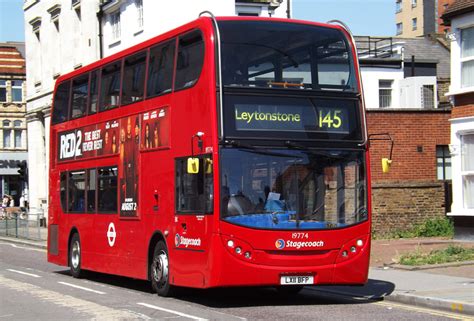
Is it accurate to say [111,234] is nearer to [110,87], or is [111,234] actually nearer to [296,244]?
[110,87]

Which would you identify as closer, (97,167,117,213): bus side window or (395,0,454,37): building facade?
(97,167,117,213): bus side window

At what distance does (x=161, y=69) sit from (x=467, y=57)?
11.9 m

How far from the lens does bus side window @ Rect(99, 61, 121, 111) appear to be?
17.7 meters

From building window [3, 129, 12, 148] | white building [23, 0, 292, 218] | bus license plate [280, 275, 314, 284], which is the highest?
white building [23, 0, 292, 218]

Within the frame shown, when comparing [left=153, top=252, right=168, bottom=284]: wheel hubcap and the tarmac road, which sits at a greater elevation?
[left=153, top=252, right=168, bottom=284]: wheel hubcap

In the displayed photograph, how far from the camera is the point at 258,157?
13.5m

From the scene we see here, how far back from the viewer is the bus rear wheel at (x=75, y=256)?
65.7 ft

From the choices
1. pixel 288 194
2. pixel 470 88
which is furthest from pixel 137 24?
pixel 288 194

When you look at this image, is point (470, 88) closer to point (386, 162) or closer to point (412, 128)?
point (412, 128)

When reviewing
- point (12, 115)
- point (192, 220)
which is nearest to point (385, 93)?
point (192, 220)

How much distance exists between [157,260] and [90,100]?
5.07 metres

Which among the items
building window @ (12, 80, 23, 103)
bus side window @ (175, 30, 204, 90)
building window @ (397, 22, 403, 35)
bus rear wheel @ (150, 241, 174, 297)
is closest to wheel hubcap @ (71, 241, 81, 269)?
bus rear wheel @ (150, 241, 174, 297)

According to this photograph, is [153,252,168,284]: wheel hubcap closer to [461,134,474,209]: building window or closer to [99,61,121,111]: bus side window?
[99,61,121,111]: bus side window

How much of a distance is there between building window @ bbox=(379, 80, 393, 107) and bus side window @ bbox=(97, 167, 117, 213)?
21948 millimetres
